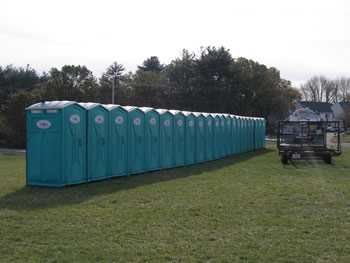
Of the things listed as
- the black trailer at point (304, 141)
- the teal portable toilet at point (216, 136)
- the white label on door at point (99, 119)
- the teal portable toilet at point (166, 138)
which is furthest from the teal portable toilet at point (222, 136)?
the white label on door at point (99, 119)

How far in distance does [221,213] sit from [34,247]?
3.37 metres

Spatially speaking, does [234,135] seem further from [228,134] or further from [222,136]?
[222,136]

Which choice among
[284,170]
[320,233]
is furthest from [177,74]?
[320,233]

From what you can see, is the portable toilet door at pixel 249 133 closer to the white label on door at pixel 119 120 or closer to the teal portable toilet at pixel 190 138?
the teal portable toilet at pixel 190 138

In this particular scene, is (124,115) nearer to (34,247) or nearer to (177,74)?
(34,247)

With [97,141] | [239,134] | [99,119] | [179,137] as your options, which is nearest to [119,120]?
[99,119]

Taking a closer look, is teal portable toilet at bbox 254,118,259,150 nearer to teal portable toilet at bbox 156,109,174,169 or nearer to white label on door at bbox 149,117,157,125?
teal portable toilet at bbox 156,109,174,169

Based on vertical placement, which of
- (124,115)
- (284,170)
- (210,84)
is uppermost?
(210,84)

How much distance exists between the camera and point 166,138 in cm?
1509

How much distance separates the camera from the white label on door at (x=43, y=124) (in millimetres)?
10586

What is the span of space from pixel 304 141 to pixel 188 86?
33.9 metres

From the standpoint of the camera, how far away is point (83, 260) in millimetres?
5102

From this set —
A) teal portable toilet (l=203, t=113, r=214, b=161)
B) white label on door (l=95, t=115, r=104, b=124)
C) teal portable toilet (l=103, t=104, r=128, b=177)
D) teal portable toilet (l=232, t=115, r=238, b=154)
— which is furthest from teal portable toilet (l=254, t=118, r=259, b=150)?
white label on door (l=95, t=115, r=104, b=124)

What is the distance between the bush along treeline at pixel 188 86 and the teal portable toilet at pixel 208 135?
2342 centimetres
